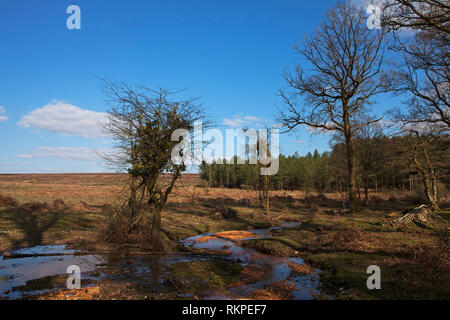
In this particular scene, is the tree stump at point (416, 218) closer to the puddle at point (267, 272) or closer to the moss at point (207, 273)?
the puddle at point (267, 272)

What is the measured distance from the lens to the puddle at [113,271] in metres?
8.20

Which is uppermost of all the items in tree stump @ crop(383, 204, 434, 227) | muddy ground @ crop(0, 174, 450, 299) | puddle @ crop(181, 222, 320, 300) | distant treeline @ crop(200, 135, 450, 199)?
distant treeline @ crop(200, 135, 450, 199)

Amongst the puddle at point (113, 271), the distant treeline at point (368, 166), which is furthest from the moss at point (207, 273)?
the distant treeline at point (368, 166)

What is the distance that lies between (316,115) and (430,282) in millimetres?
14476

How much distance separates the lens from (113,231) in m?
13.8

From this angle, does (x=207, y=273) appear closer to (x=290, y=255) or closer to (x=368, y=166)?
(x=290, y=255)

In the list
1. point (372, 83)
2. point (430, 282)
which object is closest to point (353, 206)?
point (372, 83)

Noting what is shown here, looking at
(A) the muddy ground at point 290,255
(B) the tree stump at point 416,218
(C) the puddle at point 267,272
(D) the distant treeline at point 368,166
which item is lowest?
(C) the puddle at point 267,272

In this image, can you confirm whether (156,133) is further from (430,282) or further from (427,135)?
(427,135)

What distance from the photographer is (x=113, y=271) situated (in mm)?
9953

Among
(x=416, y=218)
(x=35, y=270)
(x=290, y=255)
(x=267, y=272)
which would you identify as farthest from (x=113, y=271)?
(x=416, y=218)

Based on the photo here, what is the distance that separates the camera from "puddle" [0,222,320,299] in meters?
8.20

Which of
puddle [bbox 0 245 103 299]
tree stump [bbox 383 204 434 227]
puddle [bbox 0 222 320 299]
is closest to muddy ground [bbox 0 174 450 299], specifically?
puddle [bbox 0 222 320 299]

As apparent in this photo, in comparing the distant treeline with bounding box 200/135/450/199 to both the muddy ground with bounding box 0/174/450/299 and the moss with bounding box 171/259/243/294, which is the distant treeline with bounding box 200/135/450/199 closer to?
the moss with bounding box 171/259/243/294
